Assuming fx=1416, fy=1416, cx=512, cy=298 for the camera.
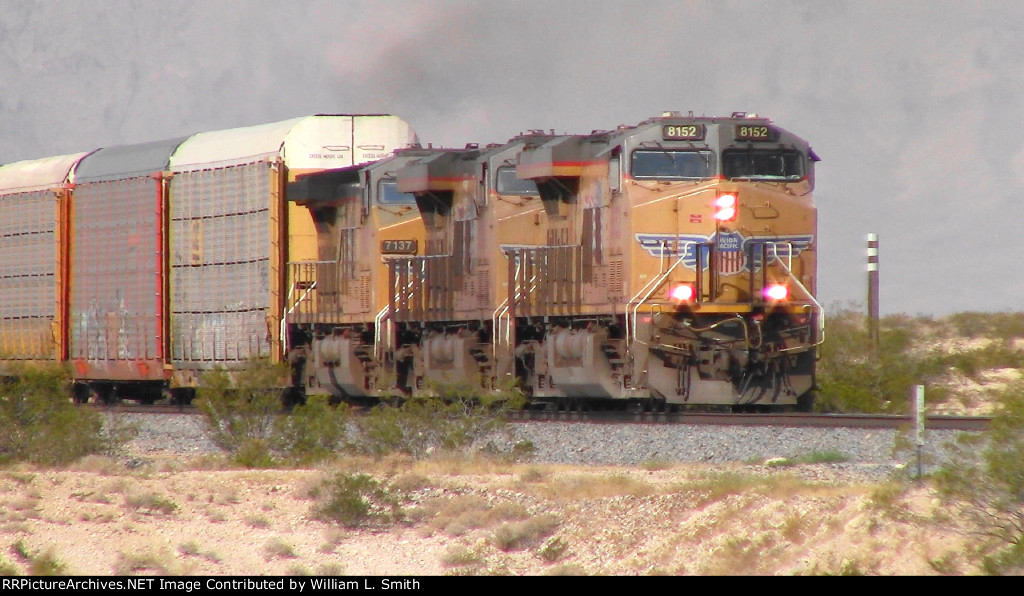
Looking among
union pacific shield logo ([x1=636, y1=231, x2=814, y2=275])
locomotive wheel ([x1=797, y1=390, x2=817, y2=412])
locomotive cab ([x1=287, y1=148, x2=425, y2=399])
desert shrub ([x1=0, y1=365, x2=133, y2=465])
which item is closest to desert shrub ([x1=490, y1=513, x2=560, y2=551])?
desert shrub ([x1=0, y1=365, x2=133, y2=465])

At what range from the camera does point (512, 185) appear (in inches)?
832

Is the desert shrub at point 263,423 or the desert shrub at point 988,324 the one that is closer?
the desert shrub at point 263,423

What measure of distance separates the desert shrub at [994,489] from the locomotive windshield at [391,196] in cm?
1373

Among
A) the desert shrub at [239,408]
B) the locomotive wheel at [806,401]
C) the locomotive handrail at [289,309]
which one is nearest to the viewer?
the desert shrub at [239,408]

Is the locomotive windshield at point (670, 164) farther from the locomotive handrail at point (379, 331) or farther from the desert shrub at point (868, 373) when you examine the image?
the locomotive handrail at point (379, 331)

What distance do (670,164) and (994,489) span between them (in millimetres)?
9694

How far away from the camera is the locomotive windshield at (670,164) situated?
18859mm

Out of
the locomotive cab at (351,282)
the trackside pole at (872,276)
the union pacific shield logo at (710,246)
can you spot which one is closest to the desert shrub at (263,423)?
the locomotive cab at (351,282)

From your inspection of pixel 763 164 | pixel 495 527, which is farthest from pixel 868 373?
pixel 495 527

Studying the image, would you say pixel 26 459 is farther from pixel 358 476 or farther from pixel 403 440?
pixel 358 476

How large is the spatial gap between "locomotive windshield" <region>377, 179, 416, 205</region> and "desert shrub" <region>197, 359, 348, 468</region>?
4.02 metres

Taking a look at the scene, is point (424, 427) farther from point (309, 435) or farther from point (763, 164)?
point (763, 164)

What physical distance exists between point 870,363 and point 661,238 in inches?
342

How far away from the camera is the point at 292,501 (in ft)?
41.0
